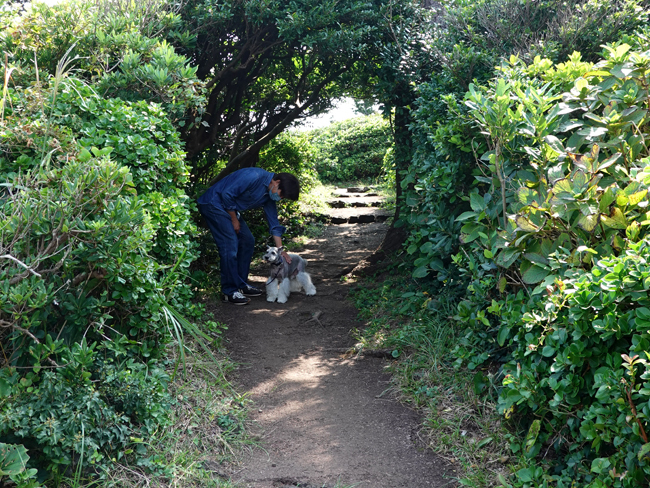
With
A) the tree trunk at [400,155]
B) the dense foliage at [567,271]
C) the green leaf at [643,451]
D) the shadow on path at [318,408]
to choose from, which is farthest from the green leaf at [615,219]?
the tree trunk at [400,155]

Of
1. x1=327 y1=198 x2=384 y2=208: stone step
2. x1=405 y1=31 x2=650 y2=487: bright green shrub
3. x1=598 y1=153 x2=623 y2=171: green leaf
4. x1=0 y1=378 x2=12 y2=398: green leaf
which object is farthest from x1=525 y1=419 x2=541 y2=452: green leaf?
x1=327 y1=198 x2=384 y2=208: stone step

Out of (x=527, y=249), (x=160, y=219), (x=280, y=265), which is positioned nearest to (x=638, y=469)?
(x=527, y=249)

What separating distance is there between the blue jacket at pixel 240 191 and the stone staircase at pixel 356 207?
622cm

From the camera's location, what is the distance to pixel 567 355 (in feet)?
8.68

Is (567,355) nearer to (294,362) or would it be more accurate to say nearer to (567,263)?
(567,263)

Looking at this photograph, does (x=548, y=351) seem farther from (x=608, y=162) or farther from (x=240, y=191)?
(x=240, y=191)

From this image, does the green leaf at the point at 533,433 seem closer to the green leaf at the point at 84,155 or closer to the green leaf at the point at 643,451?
the green leaf at the point at 643,451

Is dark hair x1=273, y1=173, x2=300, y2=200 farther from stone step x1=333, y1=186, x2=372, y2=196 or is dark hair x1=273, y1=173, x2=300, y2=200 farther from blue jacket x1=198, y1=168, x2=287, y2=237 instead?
stone step x1=333, y1=186, x2=372, y2=196

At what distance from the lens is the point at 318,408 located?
13.4ft

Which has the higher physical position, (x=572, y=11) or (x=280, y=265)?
(x=572, y=11)

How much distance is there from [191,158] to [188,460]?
448 cm

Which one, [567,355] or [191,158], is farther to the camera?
[191,158]

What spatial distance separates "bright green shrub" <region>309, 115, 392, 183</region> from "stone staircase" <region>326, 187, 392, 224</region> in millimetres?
1588

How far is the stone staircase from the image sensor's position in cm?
1253
